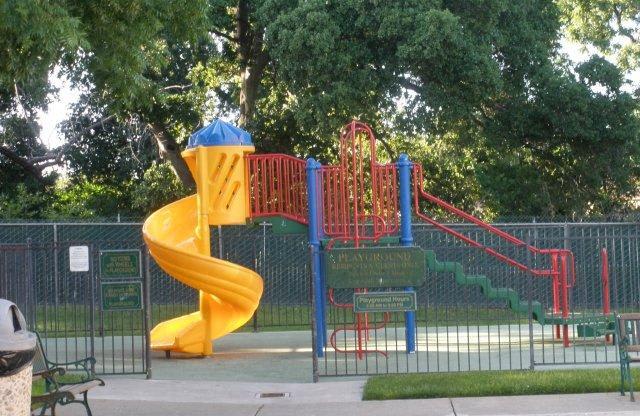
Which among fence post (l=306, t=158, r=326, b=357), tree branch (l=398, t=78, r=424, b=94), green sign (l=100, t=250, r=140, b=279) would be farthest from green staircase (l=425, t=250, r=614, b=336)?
tree branch (l=398, t=78, r=424, b=94)

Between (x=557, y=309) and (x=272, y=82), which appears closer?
(x=557, y=309)

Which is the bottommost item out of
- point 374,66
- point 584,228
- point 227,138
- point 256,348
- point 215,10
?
point 256,348

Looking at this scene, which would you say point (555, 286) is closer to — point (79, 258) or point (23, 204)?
point (79, 258)

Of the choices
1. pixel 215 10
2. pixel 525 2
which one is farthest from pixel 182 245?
pixel 525 2

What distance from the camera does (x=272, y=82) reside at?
33562 millimetres

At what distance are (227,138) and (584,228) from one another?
34.8 ft

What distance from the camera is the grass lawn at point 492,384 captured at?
1309 cm

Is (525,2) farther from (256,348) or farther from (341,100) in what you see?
(256,348)

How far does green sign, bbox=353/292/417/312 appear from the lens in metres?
14.5

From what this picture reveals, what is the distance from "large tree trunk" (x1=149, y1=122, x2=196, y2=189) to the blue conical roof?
14353 mm

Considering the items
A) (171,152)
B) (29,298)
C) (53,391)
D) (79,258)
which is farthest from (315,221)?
(171,152)

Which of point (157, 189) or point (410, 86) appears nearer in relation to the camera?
point (410, 86)

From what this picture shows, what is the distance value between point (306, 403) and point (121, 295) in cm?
320

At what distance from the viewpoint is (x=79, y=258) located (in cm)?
1503
